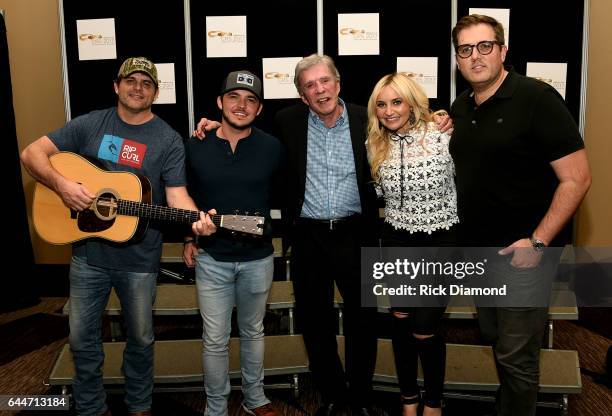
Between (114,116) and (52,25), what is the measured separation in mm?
2724

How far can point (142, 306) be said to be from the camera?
7.49 ft

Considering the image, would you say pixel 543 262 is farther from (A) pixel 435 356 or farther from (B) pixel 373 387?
(B) pixel 373 387

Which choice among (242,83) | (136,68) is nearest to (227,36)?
(136,68)

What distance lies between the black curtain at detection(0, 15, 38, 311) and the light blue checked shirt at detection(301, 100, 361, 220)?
3.03 m

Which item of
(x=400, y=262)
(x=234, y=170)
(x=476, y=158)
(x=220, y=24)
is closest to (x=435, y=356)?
(x=400, y=262)

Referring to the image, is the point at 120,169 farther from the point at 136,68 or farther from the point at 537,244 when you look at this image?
the point at 537,244

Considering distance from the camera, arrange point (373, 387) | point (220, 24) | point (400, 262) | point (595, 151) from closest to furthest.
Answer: point (400, 262)
point (373, 387)
point (220, 24)
point (595, 151)

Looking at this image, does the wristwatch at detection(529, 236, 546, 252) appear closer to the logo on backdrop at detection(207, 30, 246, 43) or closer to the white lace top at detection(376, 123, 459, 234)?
the white lace top at detection(376, 123, 459, 234)

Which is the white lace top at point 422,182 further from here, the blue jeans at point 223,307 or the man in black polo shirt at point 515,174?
the blue jeans at point 223,307

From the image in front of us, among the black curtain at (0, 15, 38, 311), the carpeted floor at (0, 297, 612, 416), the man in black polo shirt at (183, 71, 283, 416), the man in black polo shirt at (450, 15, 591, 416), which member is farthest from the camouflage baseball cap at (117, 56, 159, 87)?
the black curtain at (0, 15, 38, 311)

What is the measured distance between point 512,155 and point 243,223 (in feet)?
3.48

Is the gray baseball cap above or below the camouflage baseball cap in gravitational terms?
below

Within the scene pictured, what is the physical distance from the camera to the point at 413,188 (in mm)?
2055

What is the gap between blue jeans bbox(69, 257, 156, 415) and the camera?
2.25m
